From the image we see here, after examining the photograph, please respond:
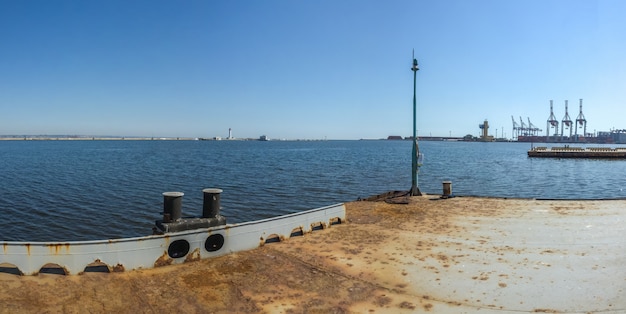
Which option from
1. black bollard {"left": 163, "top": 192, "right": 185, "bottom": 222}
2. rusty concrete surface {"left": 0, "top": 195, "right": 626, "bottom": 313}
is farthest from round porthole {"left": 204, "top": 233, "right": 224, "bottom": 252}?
black bollard {"left": 163, "top": 192, "right": 185, "bottom": 222}

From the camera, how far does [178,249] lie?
27.5 ft

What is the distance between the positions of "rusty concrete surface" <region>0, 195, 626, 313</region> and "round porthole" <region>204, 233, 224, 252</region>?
0.33m

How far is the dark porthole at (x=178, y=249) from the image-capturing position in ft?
27.2

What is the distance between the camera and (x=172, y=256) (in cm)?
830

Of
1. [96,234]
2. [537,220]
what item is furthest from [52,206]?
[537,220]

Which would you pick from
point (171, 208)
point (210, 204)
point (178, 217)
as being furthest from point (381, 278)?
point (171, 208)

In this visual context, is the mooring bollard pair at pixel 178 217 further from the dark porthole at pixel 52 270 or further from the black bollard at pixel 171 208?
the dark porthole at pixel 52 270

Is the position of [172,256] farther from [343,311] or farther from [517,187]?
[517,187]

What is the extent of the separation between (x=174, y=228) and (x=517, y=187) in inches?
1308

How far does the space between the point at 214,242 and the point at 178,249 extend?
32.1 inches

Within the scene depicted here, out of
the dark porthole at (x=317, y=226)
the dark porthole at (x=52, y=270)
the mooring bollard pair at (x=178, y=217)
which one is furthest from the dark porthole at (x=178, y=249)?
the dark porthole at (x=317, y=226)

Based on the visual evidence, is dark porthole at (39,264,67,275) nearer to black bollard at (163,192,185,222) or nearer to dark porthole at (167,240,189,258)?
dark porthole at (167,240,189,258)

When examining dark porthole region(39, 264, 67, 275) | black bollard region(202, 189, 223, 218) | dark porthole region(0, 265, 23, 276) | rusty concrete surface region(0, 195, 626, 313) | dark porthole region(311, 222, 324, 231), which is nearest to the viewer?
rusty concrete surface region(0, 195, 626, 313)

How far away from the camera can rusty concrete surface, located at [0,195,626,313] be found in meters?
6.18
